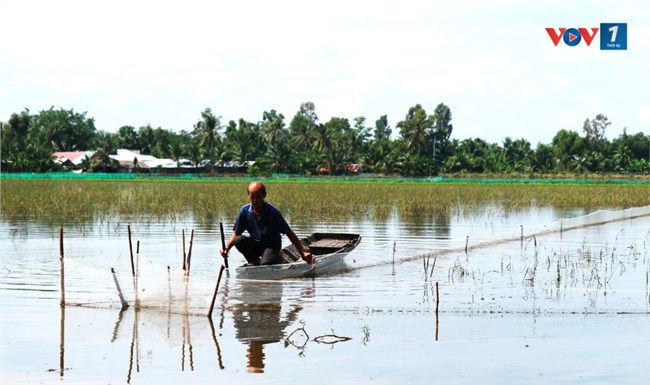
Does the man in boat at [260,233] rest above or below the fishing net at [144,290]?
above

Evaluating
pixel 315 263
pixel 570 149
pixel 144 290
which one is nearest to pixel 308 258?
pixel 315 263

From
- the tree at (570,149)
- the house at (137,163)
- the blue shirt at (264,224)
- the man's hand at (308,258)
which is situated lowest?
the man's hand at (308,258)

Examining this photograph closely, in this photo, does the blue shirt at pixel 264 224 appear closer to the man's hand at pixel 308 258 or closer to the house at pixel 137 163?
the man's hand at pixel 308 258

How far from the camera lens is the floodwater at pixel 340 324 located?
6.43m

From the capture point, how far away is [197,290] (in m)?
8.63

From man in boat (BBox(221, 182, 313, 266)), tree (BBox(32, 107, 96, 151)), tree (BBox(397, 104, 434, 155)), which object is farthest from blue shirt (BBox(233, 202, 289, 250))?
tree (BBox(32, 107, 96, 151))

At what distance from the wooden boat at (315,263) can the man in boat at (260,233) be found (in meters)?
0.13

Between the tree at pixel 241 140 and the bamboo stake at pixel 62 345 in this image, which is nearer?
the bamboo stake at pixel 62 345

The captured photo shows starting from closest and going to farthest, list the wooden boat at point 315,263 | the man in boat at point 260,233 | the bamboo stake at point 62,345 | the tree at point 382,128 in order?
1. the bamboo stake at point 62,345
2. the man in boat at point 260,233
3. the wooden boat at point 315,263
4. the tree at point 382,128

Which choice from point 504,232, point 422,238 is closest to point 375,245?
point 422,238

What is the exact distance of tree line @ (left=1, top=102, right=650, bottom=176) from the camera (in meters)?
74.7

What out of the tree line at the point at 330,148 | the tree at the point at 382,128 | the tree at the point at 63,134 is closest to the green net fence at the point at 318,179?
the tree line at the point at 330,148

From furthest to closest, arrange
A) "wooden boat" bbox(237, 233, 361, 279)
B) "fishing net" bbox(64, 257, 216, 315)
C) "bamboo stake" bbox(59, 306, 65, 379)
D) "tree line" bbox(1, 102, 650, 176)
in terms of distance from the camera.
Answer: "tree line" bbox(1, 102, 650, 176) < "wooden boat" bbox(237, 233, 361, 279) < "fishing net" bbox(64, 257, 216, 315) < "bamboo stake" bbox(59, 306, 65, 379)

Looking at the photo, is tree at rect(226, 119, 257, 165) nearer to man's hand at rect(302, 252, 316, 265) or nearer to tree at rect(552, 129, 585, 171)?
tree at rect(552, 129, 585, 171)
